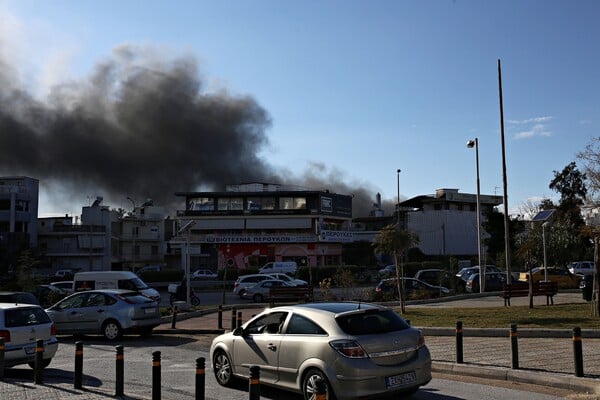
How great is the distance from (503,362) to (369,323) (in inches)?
171

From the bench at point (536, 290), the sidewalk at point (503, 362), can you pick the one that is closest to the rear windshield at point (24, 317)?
the sidewalk at point (503, 362)

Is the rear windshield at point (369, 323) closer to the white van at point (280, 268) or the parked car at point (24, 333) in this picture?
the parked car at point (24, 333)

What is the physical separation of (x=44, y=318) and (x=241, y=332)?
5177 millimetres

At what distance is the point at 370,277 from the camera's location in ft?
169

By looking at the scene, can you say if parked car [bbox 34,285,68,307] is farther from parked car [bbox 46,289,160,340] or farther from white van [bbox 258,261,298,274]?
white van [bbox 258,261,298,274]

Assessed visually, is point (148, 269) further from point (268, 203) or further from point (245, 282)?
point (245, 282)

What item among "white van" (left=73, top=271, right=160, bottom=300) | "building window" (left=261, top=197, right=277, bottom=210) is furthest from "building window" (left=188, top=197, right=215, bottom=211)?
"white van" (left=73, top=271, right=160, bottom=300)

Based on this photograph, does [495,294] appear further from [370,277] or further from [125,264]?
[125,264]

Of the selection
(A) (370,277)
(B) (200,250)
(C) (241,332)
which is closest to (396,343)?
(C) (241,332)

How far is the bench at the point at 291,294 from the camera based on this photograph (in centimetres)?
2553

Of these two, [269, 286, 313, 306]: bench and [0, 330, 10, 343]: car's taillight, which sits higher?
[0, 330, 10, 343]: car's taillight

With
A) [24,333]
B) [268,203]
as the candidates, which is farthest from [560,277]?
[268,203]

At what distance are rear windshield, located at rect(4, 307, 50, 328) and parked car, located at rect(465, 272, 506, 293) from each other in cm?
2566

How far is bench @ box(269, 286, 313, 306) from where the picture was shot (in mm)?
25531
